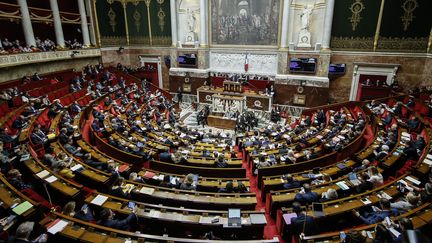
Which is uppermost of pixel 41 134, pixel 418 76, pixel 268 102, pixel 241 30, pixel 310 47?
→ pixel 241 30

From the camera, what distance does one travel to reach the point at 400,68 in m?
17.3

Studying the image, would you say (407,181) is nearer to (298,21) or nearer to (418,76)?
(418,76)

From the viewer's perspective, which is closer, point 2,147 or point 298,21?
point 2,147

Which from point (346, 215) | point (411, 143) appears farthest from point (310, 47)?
point (346, 215)

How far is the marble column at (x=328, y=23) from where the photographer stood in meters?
17.9

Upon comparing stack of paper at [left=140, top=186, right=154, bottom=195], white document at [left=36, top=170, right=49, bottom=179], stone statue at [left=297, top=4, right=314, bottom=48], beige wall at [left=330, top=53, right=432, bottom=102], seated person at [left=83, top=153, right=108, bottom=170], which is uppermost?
stone statue at [left=297, top=4, right=314, bottom=48]

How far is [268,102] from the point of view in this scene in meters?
19.6

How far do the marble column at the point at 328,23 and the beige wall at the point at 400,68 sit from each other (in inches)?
42.7

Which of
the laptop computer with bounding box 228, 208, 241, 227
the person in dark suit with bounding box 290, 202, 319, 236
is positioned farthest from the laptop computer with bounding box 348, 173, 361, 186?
the laptop computer with bounding box 228, 208, 241, 227

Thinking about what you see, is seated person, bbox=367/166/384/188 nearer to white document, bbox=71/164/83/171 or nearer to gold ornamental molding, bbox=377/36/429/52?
white document, bbox=71/164/83/171

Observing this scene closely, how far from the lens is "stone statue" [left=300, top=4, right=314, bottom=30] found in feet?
62.0

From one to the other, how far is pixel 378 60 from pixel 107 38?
75.0ft

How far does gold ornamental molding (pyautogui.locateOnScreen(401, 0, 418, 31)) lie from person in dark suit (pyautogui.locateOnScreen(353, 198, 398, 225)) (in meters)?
16.0

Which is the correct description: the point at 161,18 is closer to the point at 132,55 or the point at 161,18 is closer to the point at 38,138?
the point at 132,55
